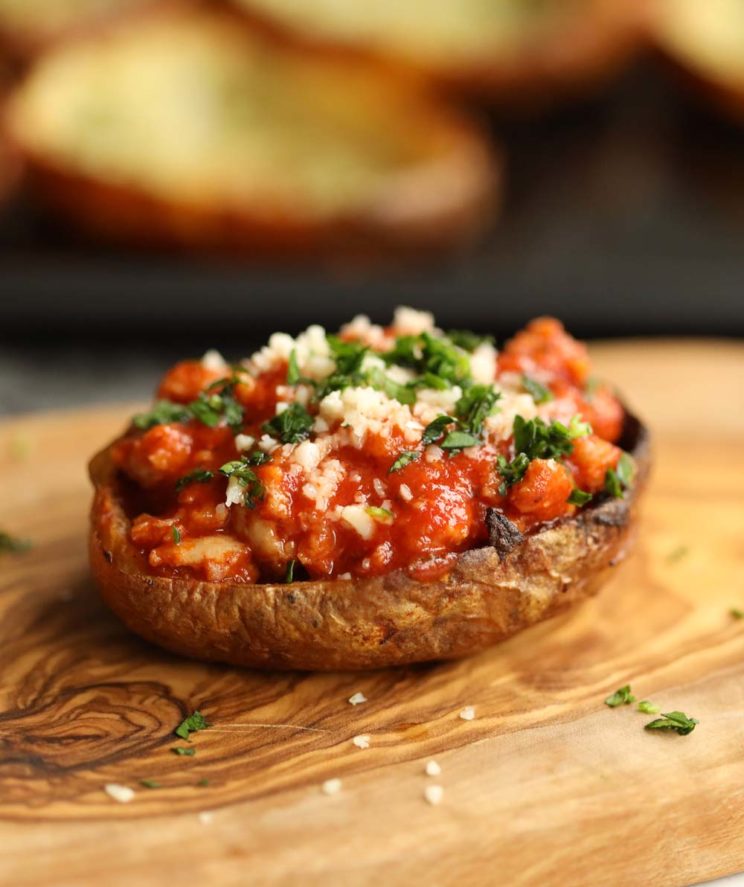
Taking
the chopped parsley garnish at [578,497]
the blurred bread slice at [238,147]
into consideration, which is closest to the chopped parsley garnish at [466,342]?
the chopped parsley garnish at [578,497]

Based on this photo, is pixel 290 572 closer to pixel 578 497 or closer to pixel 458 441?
pixel 458 441

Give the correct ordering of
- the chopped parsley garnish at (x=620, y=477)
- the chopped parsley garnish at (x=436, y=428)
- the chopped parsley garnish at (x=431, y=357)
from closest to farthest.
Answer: the chopped parsley garnish at (x=436, y=428) < the chopped parsley garnish at (x=620, y=477) < the chopped parsley garnish at (x=431, y=357)

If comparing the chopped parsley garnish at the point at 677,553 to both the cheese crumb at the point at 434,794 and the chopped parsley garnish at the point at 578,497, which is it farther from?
the cheese crumb at the point at 434,794

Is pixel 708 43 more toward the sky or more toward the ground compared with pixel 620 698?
more toward the sky

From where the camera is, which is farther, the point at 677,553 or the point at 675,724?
the point at 677,553

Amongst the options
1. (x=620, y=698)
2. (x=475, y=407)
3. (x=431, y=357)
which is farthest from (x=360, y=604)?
(x=431, y=357)

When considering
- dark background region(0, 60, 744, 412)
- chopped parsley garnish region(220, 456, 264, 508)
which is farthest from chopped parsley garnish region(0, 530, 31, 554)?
dark background region(0, 60, 744, 412)
